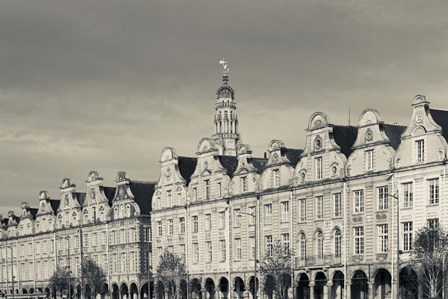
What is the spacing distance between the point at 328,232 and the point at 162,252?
3223 centimetres

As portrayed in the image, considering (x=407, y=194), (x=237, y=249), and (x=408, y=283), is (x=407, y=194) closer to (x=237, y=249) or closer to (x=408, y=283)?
(x=408, y=283)

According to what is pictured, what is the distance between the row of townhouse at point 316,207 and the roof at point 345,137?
0.12 meters

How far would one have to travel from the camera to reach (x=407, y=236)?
81188mm

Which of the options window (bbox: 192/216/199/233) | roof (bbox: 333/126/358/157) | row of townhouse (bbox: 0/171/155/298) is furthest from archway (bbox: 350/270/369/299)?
row of townhouse (bbox: 0/171/155/298)

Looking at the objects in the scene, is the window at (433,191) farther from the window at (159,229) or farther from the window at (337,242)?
the window at (159,229)

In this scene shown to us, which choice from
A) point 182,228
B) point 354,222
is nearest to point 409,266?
point 354,222

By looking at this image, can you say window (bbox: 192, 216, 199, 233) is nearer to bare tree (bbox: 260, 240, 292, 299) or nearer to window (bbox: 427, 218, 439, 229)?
bare tree (bbox: 260, 240, 292, 299)

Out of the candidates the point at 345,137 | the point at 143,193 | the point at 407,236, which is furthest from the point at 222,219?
the point at 407,236

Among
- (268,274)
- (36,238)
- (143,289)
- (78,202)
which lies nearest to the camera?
(268,274)

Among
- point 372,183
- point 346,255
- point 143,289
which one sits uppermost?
point 372,183

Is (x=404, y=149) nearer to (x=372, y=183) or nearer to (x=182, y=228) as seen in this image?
(x=372, y=183)

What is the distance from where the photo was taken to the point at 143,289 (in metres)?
123

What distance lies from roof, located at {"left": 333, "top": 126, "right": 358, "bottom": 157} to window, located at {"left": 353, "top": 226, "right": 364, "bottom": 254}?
7343mm

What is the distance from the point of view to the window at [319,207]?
298 feet
